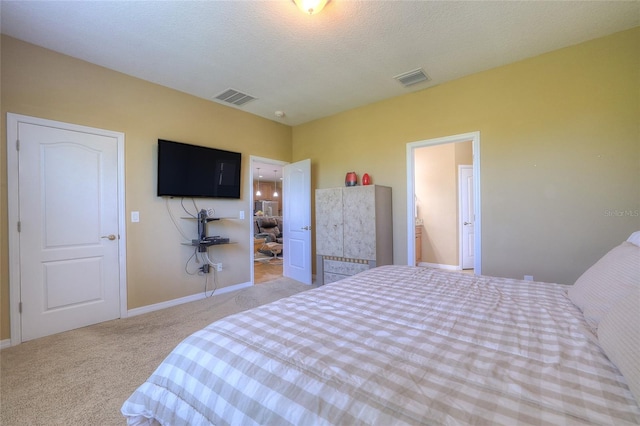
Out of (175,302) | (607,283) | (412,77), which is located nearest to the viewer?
(607,283)

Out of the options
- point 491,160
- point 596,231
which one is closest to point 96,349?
point 491,160

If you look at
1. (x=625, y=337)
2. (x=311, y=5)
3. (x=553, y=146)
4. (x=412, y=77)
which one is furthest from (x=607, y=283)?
(x=412, y=77)

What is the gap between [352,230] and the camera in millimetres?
3727

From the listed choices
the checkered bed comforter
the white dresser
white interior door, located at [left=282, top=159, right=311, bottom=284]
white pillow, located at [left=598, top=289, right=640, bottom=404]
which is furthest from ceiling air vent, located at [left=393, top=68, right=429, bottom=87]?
white pillow, located at [left=598, top=289, right=640, bottom=404]

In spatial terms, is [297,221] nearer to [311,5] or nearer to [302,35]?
[302,35]

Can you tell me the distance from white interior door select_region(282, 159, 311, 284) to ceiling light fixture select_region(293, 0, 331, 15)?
8.08 feet

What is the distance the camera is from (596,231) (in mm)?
2572

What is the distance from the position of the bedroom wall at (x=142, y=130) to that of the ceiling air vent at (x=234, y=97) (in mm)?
210

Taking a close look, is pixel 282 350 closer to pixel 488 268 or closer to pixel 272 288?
pixel 488 268

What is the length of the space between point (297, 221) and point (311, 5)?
10.5 ft

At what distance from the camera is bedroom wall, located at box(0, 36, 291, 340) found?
2.49 m

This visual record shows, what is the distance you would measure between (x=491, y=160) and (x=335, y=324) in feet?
9.74

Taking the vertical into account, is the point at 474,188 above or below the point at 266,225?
above

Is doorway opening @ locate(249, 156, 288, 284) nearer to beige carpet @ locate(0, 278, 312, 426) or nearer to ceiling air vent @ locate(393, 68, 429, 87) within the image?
beige carpet @ locate(0, 278, 312, 426)
